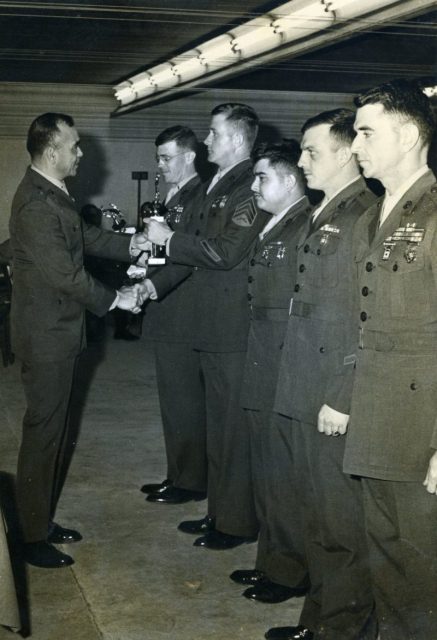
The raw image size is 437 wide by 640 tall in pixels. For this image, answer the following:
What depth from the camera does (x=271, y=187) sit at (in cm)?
299

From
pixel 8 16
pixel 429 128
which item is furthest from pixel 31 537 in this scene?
pixel 8 16

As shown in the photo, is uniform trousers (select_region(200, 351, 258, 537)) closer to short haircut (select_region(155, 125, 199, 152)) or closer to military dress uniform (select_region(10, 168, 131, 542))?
military dress uniform (select_region(10, 168, 131, 542))

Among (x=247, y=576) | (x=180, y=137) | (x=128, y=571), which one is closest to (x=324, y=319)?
(x=247, y=576)

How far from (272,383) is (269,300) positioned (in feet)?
0.97

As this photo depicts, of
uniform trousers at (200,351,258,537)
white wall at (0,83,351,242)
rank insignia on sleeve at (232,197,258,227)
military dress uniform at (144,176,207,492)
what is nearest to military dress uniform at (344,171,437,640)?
rank insignia on sleeve at (232,197,258,227)

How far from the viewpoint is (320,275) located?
2.54 metres

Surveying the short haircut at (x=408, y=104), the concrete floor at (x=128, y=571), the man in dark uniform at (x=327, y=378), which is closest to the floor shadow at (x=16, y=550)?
the concrete floor at (x=128, y=571)

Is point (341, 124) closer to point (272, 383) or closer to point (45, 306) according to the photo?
point (272, 383)

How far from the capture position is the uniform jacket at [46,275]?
3.30m

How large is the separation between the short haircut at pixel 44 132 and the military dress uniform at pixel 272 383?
960mm

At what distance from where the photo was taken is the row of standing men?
218cm

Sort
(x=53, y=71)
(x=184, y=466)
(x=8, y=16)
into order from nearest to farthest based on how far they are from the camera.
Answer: (x=184, y=466)
(x=8, y=16)
(x=53, y=71)

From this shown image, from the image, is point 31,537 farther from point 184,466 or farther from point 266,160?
point 266,160

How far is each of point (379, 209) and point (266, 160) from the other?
31.6 inches
